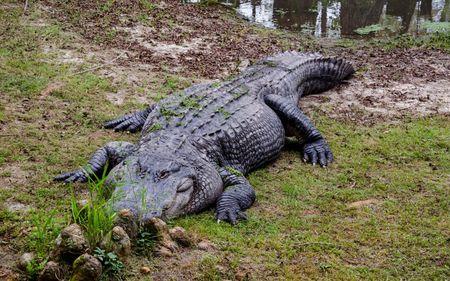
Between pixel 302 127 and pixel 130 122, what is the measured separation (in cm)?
215

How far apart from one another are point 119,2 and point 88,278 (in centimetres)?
1062

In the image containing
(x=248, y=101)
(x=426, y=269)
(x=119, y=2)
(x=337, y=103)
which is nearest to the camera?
(x=426, y=269)

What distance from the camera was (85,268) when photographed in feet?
9.87

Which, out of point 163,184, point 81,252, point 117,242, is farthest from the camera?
point 163,184

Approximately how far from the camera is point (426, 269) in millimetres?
3969

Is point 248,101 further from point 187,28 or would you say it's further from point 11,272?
point 187,28

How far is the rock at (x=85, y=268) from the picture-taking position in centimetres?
301

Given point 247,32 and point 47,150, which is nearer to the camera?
point 47,150

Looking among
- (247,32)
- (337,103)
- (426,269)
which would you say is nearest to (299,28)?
(247,32)

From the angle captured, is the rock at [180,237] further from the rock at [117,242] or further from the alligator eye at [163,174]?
the alligator eye at [163,174]

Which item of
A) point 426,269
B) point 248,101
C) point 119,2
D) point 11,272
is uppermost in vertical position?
point 119,2

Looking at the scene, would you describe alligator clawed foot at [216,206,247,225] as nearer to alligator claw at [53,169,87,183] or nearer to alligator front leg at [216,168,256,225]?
alligator front leg at [216,168,256,225]

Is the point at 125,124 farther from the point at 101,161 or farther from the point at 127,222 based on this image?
the point at 127,222

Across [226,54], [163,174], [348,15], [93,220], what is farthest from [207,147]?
[348,15]
